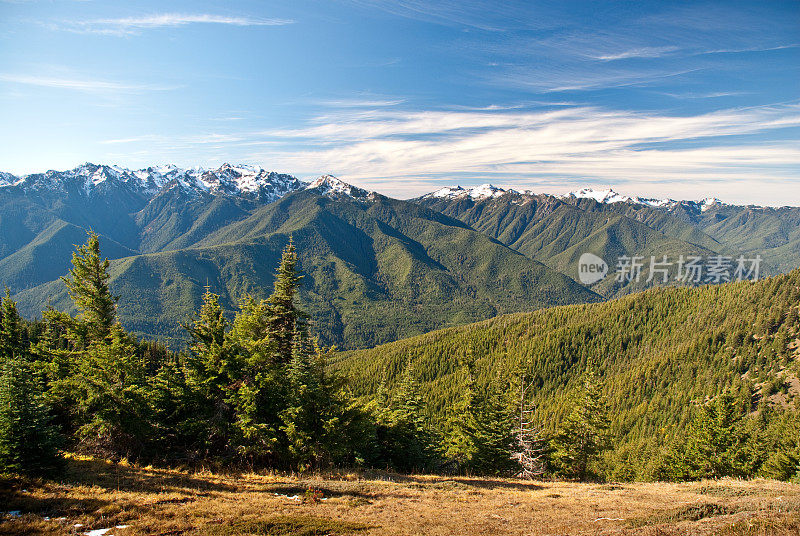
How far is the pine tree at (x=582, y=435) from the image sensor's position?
41031mm

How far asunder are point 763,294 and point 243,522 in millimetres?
260401

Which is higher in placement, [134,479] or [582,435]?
[134,479]

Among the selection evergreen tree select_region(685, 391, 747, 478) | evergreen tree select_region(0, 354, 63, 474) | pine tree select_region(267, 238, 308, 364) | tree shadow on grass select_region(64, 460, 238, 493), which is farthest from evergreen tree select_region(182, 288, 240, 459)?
evergreen tree select_region(685, 391, 747, 478)

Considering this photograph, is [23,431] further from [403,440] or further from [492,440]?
[492,440]

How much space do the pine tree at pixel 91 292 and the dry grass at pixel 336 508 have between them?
13790 mm

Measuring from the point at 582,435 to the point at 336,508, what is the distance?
116ft

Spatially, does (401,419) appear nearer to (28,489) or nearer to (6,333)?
(28,489)

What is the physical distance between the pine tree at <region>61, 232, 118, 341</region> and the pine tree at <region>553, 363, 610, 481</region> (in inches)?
1897

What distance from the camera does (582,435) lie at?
41469 millimetres

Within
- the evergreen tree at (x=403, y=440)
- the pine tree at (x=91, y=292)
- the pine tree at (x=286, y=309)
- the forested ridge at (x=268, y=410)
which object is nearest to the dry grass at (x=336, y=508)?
the forested ridge at (x=268, y=410)

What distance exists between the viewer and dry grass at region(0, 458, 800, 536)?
12.9 m

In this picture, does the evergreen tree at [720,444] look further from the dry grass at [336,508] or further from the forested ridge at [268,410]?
the dry grass at [336,508]

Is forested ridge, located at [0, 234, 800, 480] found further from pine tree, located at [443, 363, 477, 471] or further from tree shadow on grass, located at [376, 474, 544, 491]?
tree shadow on grass, located at [376, 474, 544, 491]

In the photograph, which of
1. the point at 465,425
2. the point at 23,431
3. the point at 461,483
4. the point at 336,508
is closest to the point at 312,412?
the point at 336,508
